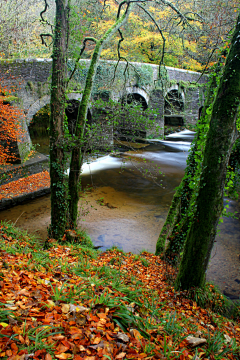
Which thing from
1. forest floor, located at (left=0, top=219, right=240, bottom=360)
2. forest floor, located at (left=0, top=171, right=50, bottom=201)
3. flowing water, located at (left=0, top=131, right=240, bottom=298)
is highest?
forest floor, located at (left=0, top=219, right=240, bottom=360)

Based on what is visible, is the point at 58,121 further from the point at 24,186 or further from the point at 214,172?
the point at 24,186

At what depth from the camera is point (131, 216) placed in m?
8.39

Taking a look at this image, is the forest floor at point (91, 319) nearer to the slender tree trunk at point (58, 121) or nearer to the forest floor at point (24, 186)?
the slender tree trunk at point (58, 121)

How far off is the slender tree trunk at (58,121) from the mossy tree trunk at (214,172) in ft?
9.97

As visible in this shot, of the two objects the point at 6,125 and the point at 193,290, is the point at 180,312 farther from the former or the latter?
the point at 6,125

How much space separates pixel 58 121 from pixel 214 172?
3.55 meters

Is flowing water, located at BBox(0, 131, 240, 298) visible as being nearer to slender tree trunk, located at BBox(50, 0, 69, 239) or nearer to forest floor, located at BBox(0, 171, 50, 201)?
forest floor, located at BBox(0, 171, 50, 201)

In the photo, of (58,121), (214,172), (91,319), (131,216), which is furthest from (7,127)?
(91,319)

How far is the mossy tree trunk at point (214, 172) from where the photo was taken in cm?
281

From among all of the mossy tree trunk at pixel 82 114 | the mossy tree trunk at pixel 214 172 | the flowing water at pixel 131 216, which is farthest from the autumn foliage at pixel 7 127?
the mossy tree trunk at pixel 214 172

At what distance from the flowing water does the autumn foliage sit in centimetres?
235

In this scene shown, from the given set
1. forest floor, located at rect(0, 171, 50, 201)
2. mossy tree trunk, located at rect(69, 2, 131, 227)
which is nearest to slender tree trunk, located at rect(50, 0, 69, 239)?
mossy tree trunk, located at rect(69, 2, 131, 227)

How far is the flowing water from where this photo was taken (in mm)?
5812

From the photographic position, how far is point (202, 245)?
3334 mm
